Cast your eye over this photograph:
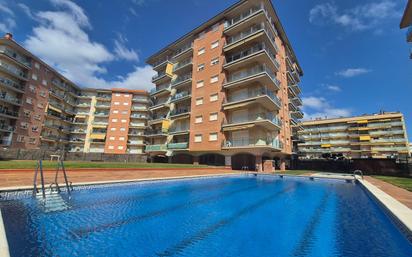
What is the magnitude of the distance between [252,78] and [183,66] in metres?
14.8

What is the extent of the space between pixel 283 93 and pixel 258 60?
9.85m

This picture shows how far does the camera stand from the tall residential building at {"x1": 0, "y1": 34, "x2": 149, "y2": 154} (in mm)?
34844

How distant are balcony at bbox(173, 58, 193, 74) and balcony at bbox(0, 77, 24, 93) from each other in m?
29.6

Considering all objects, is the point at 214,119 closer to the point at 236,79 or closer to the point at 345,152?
the point at 236,79

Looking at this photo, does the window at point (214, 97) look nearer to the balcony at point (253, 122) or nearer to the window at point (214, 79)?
the window at point (214, 79)

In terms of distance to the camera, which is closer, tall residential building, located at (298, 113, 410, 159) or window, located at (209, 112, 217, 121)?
window, located at (209, 112, 217, 121)

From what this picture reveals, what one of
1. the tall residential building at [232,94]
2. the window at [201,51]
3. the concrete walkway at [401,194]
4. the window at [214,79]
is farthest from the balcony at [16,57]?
the concrete walkway at [401,194]

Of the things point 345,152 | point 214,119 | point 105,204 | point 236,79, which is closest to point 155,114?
point 214,119

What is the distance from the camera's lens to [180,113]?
3397 cm

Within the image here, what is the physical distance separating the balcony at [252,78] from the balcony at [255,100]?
1588 mm

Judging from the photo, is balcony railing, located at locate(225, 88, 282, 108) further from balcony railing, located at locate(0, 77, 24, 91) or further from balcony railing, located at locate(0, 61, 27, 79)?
balcony railing, located at locate(0, 61, 27, 79)

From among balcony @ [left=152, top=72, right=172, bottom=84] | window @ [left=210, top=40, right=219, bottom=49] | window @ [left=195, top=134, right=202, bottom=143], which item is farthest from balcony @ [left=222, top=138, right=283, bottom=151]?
balcony @ [left=152, top=72, right=172, bottom=84]

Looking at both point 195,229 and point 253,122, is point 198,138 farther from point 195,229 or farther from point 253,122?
point 195,229

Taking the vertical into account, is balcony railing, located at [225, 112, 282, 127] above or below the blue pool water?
above
